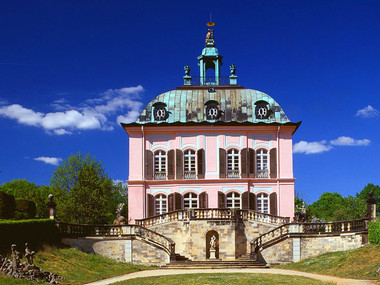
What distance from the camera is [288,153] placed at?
4391 cm

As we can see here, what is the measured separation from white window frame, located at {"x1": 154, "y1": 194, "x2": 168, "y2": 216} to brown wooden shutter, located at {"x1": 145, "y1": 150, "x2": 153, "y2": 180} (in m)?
1.71

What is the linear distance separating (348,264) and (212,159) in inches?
694

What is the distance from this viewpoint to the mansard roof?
4469 centimetres

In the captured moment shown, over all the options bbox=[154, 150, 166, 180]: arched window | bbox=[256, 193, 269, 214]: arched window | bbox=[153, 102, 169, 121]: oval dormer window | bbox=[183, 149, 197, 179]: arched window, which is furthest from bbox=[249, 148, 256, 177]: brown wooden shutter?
bbox=[153, 102, 169, 121]: oval dormer window

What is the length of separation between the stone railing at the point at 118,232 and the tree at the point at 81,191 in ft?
48.7

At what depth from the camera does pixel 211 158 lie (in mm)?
43812

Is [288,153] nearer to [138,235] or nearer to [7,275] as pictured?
[138,235]

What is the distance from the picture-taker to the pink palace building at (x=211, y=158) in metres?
43.1

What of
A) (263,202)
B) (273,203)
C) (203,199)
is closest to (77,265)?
(203,199)

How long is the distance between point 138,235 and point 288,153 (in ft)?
51.4

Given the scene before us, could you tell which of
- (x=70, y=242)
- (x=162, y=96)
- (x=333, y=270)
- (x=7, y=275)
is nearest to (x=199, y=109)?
(x=162, y=96)

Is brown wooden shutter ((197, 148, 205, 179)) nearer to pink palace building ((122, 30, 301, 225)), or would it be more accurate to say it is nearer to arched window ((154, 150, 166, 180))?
pink palace building ((122, 30, 301, 225))

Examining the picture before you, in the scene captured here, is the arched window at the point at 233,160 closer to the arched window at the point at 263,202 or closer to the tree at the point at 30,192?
the arched window at the point at 263,202

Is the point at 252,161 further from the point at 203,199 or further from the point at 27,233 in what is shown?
the point at 27,233
